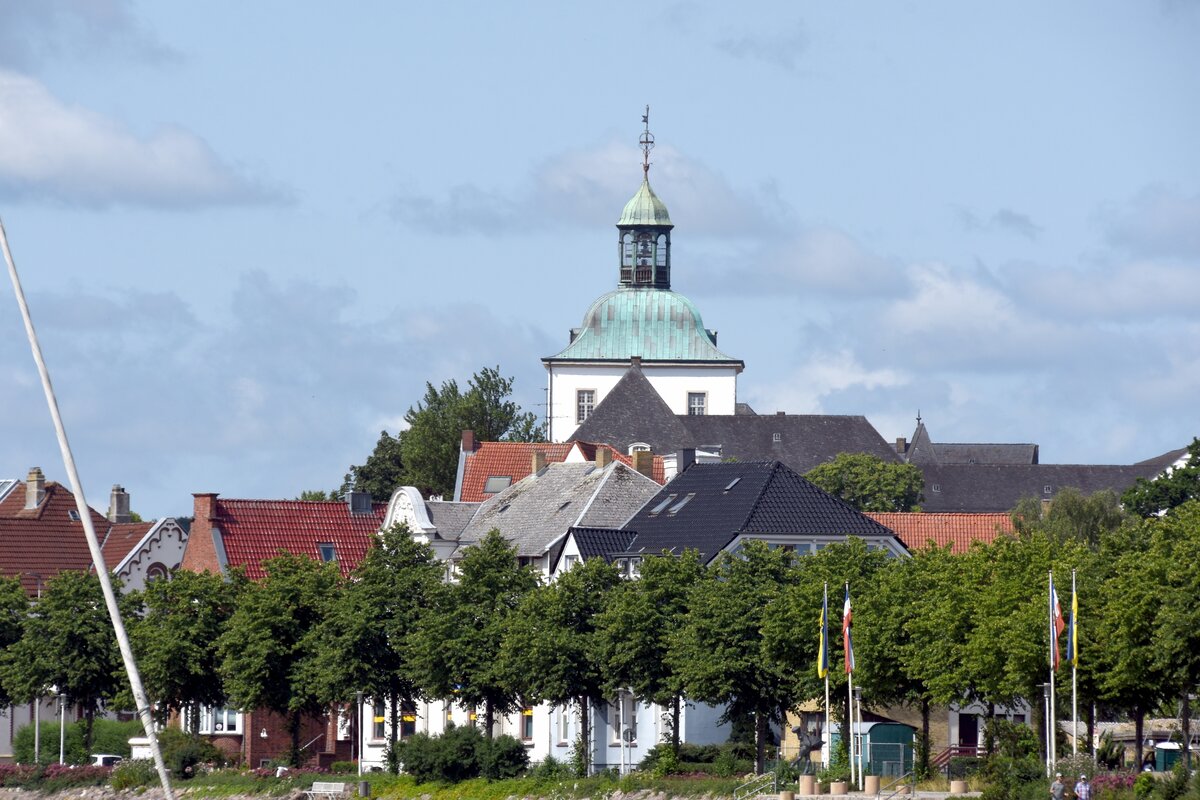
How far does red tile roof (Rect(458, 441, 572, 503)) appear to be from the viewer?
427 feet

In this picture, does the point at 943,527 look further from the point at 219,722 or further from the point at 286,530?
the point at 219,722

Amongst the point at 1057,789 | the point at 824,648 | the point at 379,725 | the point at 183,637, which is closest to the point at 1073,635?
the point at 1057,789

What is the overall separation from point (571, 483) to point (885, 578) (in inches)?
1284

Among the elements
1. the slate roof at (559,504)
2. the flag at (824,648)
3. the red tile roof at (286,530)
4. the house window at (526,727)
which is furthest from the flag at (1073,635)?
the red tile roof at (286,530)

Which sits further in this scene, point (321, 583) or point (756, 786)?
point (321, 583)

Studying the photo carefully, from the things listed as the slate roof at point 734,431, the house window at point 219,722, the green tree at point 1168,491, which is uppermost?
the slate roof at point 734,431

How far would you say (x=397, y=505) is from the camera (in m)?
106

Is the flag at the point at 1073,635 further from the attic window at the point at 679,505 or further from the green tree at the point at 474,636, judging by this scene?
the attic window at the point at 679,505

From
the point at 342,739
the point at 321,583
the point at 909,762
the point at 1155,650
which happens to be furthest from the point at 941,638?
the point at 342,739

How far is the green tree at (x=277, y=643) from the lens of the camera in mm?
83250

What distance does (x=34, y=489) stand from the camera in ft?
406

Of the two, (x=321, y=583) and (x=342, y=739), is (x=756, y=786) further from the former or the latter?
(x=342, y=739)

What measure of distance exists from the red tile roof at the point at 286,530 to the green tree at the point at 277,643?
1712 cm

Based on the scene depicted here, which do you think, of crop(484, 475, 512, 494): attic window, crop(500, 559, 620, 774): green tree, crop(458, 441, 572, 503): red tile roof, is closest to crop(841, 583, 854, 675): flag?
crop(500, 559, 620, 774): green tree
